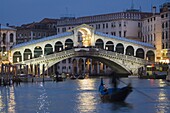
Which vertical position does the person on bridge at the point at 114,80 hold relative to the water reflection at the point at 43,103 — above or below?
above

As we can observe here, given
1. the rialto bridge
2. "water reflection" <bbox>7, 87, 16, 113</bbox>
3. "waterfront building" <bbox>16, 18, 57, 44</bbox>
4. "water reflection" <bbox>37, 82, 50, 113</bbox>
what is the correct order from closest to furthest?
"water reflection" <bbox>37, 82, 50, 113</bbox> → "water reflection" <bbox>7, 87, 16, 113</bbox> → the rialto bridge → "waterfront building" <bbox>16, 18, 57, 44</bbox>

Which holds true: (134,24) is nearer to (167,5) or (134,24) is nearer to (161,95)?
(167,5)

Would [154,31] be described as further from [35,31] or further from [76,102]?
[76,102]

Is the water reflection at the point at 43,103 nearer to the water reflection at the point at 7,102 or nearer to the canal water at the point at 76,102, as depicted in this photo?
the canal water at the point at 76,102

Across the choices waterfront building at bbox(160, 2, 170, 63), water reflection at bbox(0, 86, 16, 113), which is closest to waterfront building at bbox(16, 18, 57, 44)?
waterfront building at bbox(160, 2, 170, 63)

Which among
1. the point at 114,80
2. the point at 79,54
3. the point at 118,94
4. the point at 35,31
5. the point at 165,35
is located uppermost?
the point at 35,31

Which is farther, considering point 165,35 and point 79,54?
point 165,35

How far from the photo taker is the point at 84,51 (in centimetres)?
5006

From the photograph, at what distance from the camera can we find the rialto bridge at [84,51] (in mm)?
49625

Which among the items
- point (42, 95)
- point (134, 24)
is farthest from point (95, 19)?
point (42, 95)

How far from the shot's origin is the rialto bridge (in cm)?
4962

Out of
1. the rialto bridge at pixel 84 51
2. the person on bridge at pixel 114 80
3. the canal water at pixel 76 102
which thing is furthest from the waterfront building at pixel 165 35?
the person on bridge at pixel 114 80

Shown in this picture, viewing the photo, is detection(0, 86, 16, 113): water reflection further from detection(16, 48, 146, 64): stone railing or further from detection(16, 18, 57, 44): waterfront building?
detection(16, 18, 57, 44): waterfront building

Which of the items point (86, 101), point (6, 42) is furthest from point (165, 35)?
point (86, 101)
